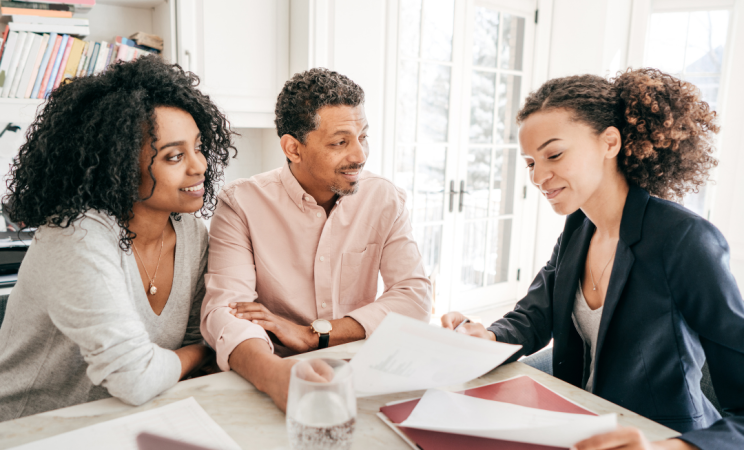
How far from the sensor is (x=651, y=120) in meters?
1.16

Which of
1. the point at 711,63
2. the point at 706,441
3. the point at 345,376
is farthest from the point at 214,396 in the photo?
the point at 711,63

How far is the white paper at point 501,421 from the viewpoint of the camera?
0.69m

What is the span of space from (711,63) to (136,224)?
152 inches

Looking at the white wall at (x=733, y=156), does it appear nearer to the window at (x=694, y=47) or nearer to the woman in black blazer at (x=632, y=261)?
the window at (x=694, y=47)

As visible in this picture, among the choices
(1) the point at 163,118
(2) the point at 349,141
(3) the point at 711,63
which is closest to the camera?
(1) the point at 163,118

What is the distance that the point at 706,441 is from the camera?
0.76 meters

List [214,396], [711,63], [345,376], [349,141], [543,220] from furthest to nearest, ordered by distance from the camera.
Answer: [543,220], [711,63], [349,141], [214,396], [345,376]

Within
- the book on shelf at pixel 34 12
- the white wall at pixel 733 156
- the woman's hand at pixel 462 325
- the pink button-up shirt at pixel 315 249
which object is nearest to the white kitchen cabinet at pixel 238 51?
the book on shelf at pixel 34 12

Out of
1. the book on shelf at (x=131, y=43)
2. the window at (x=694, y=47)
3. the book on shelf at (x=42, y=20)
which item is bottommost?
the book on shelf at (x=131, y=43)

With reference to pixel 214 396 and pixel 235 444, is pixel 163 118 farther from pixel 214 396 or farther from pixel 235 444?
pixel 235 444

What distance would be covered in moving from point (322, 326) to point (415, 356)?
601 millimetres

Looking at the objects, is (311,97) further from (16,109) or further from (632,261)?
(16,109)

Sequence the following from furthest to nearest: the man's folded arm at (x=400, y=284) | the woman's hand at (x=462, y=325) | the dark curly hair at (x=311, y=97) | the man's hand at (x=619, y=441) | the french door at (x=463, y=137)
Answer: the french door at (x=463, y=137), the dark curly hair at (x=311, y=97), the man's folded arm at (x=400, y=284), the woman's hand at (x=462, y=325), the man's hand at (x=619, y=441)

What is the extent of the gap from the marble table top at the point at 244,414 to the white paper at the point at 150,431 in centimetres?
2
